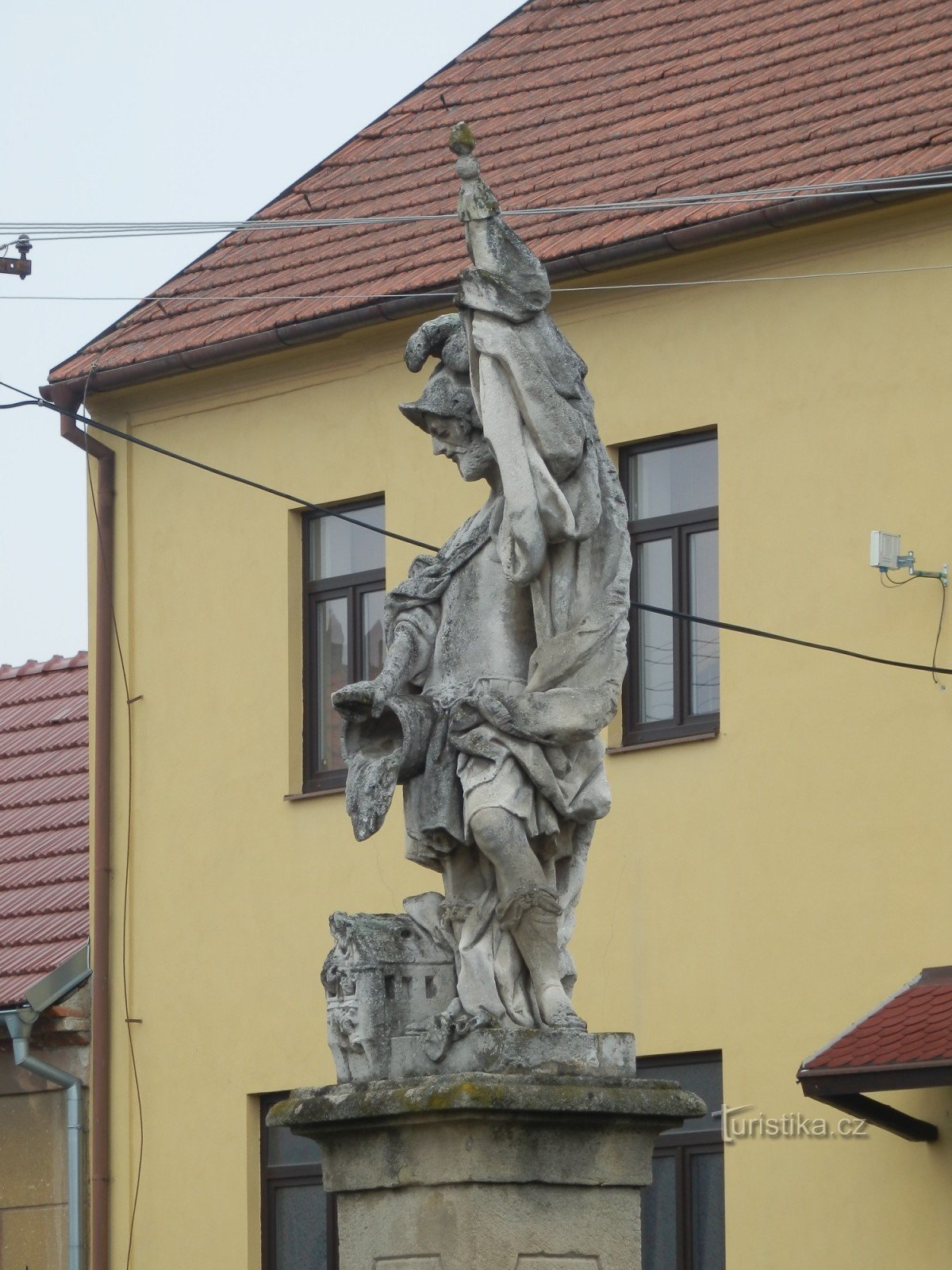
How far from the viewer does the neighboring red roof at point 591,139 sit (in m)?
18.0

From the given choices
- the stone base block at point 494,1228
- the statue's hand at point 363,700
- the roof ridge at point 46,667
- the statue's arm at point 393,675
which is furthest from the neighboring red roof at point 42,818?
the stone base block at point 494,1228

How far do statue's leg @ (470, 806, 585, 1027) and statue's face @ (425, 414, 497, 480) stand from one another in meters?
1.11

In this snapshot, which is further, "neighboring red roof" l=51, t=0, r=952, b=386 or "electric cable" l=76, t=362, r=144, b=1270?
"electric cable" l=76, t=362, r=144, b=1270

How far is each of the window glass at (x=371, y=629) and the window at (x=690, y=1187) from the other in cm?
343

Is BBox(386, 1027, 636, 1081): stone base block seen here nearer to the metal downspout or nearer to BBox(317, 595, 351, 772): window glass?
BBox(317, 595, 351, 772): window glass

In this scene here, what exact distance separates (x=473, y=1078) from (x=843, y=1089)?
727 centimetres

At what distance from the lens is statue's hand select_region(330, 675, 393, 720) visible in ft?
30.4

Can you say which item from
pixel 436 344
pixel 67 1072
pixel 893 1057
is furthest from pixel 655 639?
pixel 436 344

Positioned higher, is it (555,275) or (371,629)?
(555,275)

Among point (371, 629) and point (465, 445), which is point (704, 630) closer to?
point (371, 629)

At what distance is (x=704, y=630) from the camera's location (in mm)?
18219

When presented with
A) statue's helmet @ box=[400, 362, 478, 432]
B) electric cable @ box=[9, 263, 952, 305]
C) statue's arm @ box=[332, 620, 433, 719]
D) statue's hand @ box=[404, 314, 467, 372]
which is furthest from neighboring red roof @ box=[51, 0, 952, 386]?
statue's arm @ box=[332, 620, 433, 719]
